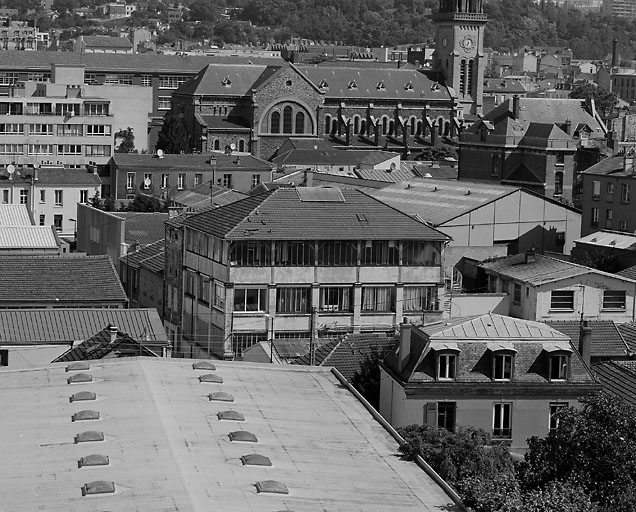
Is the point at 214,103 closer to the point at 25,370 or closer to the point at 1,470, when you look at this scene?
the point at 25,370

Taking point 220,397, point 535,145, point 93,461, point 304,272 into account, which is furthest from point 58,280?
point 535,145

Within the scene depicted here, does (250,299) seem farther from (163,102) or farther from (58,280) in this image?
(163,102)

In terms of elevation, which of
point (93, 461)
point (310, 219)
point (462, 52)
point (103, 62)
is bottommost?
point (93, 461)

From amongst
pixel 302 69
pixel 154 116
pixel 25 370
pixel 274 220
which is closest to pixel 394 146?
pixel 302 69

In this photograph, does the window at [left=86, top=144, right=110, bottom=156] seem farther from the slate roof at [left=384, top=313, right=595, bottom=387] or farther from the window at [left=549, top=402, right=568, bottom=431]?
the window at [left=549, top=402, right=568, bottom=431]

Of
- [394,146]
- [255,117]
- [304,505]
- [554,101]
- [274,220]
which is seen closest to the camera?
[304,505]

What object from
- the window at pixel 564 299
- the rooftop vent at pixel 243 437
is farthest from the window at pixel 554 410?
the window at pixel 564 299
